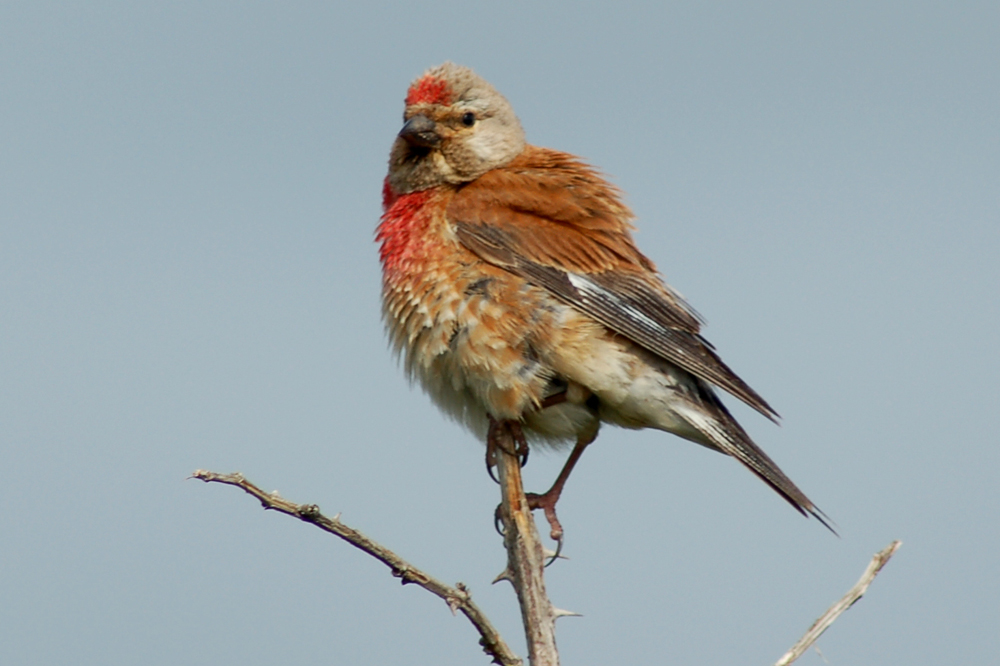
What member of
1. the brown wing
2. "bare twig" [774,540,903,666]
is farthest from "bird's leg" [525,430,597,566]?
"bare twig" [774,540,903,666]

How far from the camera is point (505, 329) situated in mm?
5133

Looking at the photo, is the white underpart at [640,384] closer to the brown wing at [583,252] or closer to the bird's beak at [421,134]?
the brown wing at [583,252]

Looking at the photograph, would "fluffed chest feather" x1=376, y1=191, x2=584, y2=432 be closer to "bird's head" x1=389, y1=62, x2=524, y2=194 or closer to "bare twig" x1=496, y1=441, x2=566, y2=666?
"bare twig" x1=496, y1=441, x2=566, y2=666

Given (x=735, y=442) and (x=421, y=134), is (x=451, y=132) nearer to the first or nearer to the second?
(x=421, y=134)

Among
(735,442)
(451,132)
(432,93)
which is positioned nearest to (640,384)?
(735,442)

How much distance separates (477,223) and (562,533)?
1.42 meters

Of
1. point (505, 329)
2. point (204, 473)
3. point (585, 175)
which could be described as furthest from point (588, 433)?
point (204, 473)

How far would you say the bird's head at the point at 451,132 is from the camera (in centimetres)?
596

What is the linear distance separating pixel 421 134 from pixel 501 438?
166cm

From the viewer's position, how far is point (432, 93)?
6117 millimetres

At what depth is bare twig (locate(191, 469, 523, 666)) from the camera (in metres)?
3.74

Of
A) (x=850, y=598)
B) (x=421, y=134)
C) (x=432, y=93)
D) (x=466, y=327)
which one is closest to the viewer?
(x=850, y=598)

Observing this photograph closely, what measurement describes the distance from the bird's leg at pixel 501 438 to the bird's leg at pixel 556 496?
191mm

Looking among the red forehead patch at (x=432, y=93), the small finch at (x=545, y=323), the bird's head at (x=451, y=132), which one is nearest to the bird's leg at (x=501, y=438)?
the small finch at (x=545, y=323)
